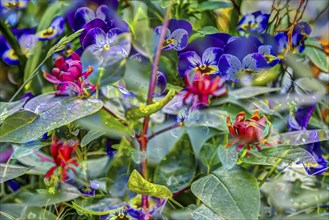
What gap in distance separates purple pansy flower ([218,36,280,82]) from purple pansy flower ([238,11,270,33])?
7 centimetres

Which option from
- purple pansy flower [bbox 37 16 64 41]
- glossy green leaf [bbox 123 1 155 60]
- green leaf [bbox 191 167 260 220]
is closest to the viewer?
green leaf [bbox 191 167 260 220]

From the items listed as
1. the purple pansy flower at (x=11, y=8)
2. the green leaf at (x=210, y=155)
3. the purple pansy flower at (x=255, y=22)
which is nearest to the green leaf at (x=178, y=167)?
the green leaf at (x=210, y=155)

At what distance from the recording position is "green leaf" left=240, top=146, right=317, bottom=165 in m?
0.42

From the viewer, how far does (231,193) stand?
42 cm

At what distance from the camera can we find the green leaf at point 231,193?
40cm

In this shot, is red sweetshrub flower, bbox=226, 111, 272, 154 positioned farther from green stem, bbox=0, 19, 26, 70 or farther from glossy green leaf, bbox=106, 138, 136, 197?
green stem, bbox=0, 19, 26, 70

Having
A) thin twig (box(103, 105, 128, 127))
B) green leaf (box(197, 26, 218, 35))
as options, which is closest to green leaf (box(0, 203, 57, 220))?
thin twig (box(103, 105, 128, 127))

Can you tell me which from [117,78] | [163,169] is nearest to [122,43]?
[117,78]

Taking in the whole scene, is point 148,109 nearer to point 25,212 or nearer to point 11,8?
point 25,212

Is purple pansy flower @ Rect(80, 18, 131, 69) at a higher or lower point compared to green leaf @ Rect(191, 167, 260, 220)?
higher

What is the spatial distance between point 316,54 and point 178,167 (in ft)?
0.63

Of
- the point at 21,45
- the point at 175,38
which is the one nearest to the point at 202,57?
the point at 175,38

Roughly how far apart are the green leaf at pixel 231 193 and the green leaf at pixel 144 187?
0.9 inches

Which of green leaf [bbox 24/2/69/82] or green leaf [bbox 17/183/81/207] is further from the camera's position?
green leaf [bbox 24/2/69/82]
